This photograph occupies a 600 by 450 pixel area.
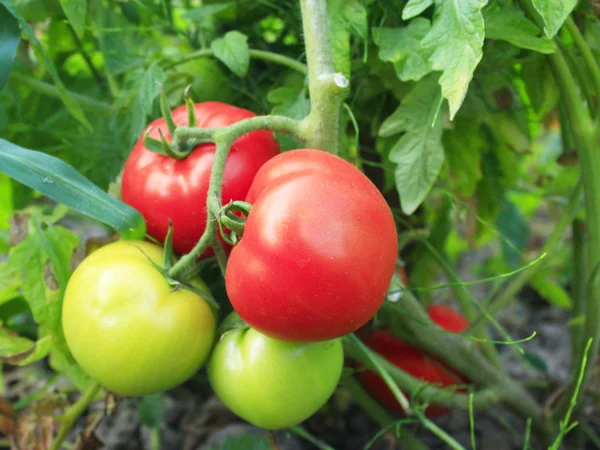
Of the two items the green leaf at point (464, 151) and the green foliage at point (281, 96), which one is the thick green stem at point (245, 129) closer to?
the green foliage at point (281, 96)

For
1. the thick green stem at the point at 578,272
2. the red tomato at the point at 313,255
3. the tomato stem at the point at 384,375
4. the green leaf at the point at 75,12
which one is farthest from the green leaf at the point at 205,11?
the thick green stem at the point at 578,272

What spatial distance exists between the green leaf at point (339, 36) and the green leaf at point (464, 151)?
0.27 meters

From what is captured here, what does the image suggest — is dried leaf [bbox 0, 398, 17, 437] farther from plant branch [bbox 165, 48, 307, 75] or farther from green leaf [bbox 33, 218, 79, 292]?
plant branch [bbox 165, 48, 307, 75]

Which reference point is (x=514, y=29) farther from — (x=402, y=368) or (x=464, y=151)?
(x=402, y=368)

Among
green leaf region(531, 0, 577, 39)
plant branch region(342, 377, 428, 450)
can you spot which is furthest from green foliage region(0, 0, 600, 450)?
plant branch region(342, 377, 428, 450)

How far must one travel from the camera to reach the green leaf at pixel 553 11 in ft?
1.96

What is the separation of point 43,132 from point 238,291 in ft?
2.02

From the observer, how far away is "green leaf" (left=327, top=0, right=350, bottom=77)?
0.74 metres

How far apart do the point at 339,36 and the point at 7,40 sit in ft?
1.31

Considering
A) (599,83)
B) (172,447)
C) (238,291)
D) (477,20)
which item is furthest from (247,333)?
(172,447)

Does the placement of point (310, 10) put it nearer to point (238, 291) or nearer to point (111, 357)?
point (238, 291)

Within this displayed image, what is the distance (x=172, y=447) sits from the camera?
3.92ft

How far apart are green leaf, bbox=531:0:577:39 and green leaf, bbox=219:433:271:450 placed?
58cm

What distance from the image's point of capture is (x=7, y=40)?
2.49ft
